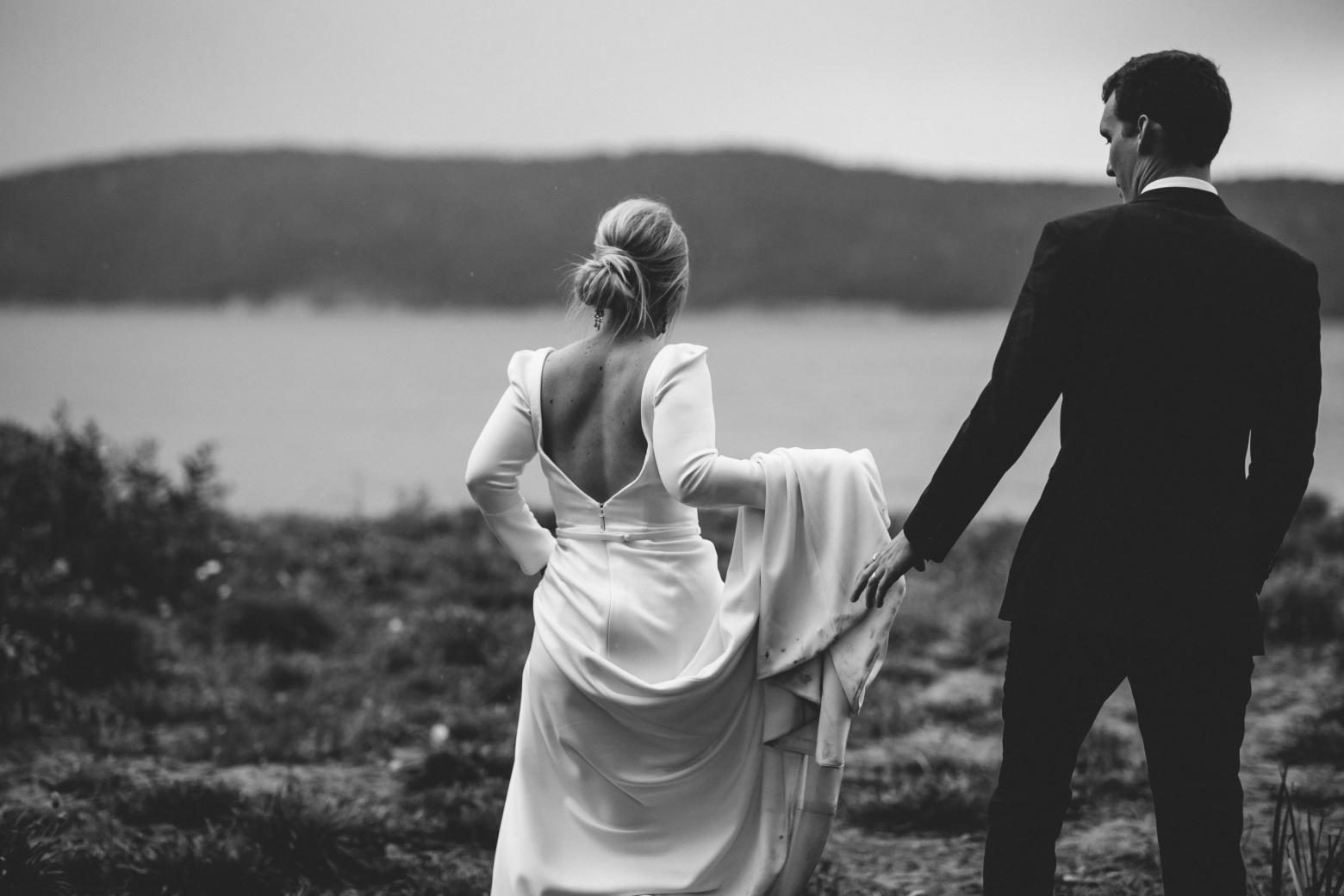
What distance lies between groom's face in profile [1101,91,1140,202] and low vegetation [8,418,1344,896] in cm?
154

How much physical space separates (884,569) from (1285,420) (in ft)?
3.13

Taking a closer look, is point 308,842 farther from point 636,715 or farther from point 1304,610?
point 1304,610

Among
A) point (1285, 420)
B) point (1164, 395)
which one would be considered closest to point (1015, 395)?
point (1164, 395)

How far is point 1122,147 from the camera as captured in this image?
2695 millimetres

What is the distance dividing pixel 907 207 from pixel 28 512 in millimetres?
15839

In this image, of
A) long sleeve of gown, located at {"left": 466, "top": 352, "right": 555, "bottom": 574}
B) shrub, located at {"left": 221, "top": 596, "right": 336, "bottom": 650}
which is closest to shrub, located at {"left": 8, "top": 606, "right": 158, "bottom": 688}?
shrub, located at {"left": 221, "top": 596, "right": 336, "bottom": 650}

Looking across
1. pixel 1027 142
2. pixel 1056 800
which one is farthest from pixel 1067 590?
pixel 1027 142

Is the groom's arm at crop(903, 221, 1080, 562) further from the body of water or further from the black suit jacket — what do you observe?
the body of water

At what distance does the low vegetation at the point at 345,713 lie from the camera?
3.92 metres

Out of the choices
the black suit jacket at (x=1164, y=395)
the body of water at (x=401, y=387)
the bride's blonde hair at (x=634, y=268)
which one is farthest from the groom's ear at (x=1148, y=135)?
the body of water at (x=401, y=387)

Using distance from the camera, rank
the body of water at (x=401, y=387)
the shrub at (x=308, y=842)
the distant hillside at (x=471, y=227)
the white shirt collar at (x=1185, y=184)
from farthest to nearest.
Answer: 1. the distant hillside at (x=471, y=227)
2. the body of water at (x=401, y=387)
3. the shrub at (x=308, y=842)
4. the white shirt collar at (x=1185, y=184)

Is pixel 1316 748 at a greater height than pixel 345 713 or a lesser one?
greater

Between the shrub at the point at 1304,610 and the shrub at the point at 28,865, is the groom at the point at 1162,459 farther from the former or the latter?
the shrub at the point at 1304,610

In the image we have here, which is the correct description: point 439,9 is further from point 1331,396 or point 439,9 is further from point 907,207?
point 1331,396
